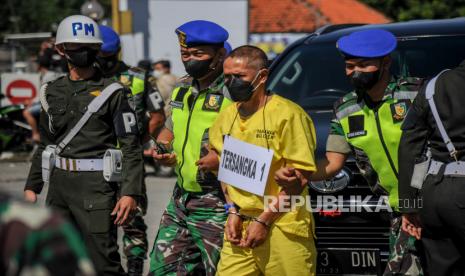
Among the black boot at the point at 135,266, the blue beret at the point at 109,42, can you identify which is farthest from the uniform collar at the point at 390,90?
the blue beret at the point at 109,42

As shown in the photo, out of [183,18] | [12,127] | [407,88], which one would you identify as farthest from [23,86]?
[407,88]

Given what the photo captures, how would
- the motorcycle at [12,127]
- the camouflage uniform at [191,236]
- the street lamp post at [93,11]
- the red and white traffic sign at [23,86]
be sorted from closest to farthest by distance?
1. the camouflage uniform at [191,236]
2. the street lamp post at [93,11]
3. the motorcycle at [12,127]
4. the red and white traffic sign at [23,86]

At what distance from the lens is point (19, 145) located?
1759 centimetres

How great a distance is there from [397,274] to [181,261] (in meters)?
1.24

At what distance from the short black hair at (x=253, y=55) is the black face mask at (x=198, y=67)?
0.60 metres

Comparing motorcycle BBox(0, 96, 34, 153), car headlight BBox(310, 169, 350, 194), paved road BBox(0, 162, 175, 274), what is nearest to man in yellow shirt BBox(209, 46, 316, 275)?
car headlight BBox(310, 169, 350, 194)

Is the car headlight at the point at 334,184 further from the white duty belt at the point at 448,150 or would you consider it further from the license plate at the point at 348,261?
the white duty belt at the point at 448,150

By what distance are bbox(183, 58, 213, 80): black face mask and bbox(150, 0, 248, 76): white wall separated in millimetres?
19247

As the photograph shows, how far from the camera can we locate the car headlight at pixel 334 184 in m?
6.31

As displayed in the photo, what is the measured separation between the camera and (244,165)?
16.8 feet

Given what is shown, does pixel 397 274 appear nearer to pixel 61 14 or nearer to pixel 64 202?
pixel 64 202

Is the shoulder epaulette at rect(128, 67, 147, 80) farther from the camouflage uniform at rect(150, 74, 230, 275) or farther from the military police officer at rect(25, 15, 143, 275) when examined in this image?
the camouflage uniform at rect(150, 74, 230, 275)

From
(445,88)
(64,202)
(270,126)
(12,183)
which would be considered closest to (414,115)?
(445,88)

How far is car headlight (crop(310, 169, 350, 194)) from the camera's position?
6309 millimetres
